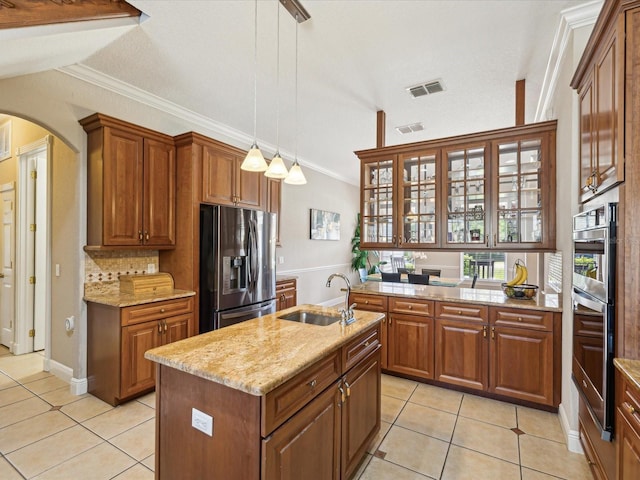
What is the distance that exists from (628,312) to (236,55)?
3.15 metres

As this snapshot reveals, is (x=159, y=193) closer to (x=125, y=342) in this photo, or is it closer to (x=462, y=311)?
(x=125, y=342)

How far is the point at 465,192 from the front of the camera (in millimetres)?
3273

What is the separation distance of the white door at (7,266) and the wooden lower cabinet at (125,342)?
205 cm

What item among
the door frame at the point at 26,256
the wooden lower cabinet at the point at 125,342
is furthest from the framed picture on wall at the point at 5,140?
the wooden lower cabinet at the point at 125,342

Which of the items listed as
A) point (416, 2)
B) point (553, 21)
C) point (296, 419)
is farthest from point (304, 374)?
point (553, 21)

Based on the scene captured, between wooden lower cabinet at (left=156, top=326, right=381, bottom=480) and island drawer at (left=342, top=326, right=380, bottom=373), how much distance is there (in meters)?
0.01

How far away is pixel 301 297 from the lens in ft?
20.0

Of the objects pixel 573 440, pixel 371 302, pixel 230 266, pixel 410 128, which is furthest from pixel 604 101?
pixel 230 266

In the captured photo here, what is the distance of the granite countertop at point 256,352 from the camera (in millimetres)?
1226

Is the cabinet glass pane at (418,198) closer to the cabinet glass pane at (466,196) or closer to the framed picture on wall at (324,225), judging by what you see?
the cabinet glass pane at (466,196)

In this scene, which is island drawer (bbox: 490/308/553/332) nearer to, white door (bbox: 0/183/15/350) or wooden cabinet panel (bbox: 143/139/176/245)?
wooden cabinet panel (bbox: 143/139/176/245)

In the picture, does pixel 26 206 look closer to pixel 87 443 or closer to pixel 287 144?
pixel 87 443

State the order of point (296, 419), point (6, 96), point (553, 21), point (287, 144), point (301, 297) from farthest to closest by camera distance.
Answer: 1. point (301, 297)
2. point (287, 144)
3. point (6, 96)
4. point (553, 21)
5. point (296, 419)

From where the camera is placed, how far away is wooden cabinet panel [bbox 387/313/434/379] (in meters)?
3.13
